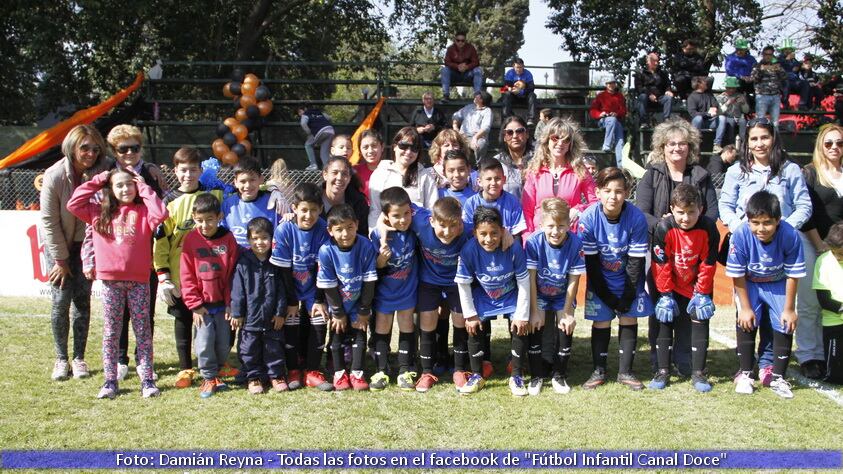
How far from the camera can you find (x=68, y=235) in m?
5.16

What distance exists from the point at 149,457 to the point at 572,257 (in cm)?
274

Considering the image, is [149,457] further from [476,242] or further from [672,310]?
[672,310]

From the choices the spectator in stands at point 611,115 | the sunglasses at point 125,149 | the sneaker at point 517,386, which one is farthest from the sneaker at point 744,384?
the spectator in stands at point 611,115

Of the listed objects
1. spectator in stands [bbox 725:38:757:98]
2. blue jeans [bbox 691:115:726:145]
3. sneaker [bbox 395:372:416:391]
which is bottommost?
sneaker [bbox 395:372:416:391]

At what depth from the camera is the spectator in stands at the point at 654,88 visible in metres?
13.8

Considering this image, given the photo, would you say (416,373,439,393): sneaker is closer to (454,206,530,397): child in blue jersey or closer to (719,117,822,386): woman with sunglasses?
(454,206,530,397): child in blue jersey

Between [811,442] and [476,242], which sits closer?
[811,442]

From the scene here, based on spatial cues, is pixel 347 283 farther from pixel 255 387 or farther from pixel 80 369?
pixel 80 369

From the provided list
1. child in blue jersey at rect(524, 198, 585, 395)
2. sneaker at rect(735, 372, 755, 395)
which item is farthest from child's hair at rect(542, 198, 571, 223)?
sneaker at rect(735, 372, 755, 395)

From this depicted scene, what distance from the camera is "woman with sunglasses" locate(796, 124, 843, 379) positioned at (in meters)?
5.29

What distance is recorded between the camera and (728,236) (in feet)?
17.4

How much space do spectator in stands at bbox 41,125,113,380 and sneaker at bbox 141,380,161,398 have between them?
665 mm

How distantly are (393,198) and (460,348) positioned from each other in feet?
3.70

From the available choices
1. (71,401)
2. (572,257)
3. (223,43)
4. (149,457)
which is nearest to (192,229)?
(71,401)
